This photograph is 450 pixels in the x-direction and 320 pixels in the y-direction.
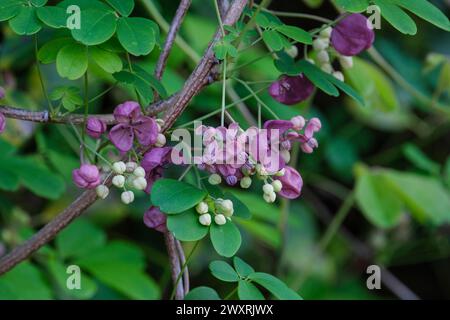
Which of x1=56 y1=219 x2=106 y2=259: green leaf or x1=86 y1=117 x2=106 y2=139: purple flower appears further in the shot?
x1=56 y1=219 x2=106 y2=259: green leaf

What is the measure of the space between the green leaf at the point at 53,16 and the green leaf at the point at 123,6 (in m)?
0.07

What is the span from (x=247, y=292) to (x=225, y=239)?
0.24 feet

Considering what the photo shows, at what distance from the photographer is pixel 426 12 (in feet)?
3.10

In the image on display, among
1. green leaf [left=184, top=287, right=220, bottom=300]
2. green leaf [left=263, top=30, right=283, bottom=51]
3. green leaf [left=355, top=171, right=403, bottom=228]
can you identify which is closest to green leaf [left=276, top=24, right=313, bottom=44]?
green leaf [left=263, top=30, right=283, bottom=51]

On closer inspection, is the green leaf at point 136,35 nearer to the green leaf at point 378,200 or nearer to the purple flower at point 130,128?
the purple flower at point 130,128

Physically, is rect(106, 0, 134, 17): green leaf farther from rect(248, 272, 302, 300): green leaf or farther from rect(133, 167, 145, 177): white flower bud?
rect(248, 272, 302, 300): green leaf

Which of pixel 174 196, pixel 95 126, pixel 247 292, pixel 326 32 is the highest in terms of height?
pixel 326 32

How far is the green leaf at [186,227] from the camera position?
2.76 ft

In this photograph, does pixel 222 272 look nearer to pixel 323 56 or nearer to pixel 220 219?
pixel 220 219

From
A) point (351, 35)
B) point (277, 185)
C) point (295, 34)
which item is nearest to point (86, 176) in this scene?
point (277, 185)

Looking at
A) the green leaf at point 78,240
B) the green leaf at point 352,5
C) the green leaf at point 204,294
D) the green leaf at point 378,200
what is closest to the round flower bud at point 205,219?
the green leaf at point 204,294

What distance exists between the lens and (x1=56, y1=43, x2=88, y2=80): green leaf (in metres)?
0.91

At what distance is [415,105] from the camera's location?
8.17 ft

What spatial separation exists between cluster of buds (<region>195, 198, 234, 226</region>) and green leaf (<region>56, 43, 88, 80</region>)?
25 cm
